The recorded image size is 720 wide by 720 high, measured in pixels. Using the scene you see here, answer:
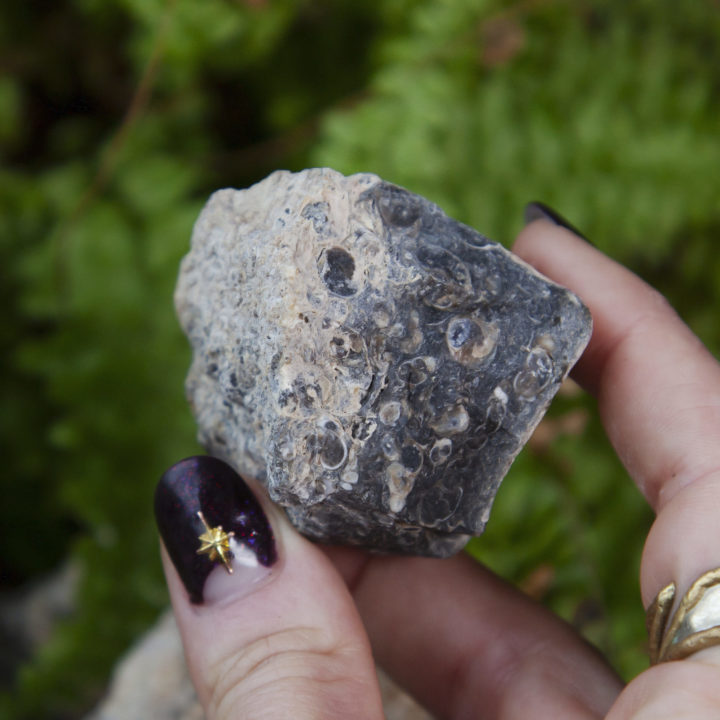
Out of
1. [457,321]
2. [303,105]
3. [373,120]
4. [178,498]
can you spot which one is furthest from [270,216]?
[303,105]

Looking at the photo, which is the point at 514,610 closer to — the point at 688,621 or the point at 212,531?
the point at 688,621

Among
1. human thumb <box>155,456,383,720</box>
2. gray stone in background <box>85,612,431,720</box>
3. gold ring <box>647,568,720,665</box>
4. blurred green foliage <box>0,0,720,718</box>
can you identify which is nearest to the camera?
gold ring <box>647,568,720,665</box>

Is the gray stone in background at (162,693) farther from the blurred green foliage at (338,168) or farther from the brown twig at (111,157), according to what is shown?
the brown twig at (111,157)

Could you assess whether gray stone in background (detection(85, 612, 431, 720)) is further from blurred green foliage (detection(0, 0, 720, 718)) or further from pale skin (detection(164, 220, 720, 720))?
blurred green foliage (detection(0, 0, 720, 718))

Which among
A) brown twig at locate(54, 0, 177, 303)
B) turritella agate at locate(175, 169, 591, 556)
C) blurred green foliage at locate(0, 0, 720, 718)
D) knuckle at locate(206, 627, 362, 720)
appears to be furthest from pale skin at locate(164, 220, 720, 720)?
brown twig at locate(54, 0, 177, 303)

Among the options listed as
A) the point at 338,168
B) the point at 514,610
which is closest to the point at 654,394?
the point at 514,610

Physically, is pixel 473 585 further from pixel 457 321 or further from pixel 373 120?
pixel 373 120

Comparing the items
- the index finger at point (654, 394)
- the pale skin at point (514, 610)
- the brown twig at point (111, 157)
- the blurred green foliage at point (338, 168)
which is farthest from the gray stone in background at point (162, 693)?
the brown twig at point (111, 157)
